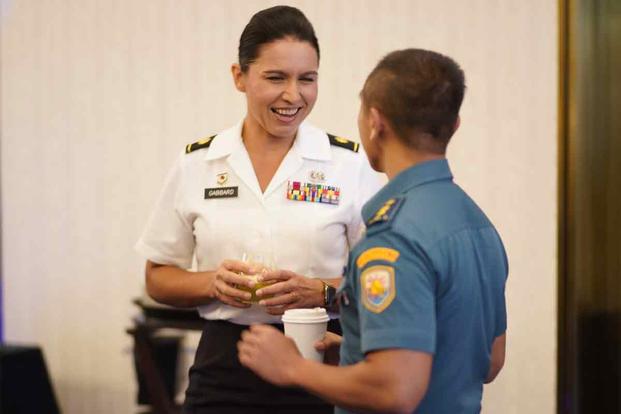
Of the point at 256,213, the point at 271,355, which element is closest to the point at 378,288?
the point at 271,355

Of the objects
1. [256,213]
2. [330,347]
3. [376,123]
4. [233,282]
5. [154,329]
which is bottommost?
[154,329]

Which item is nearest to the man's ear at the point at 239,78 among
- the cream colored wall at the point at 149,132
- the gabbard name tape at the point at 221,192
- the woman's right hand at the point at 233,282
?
the gabbard name tape at the point at 221,192

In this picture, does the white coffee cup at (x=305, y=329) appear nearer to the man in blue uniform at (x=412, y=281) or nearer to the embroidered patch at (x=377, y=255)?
the man in blue uniform at (x=412, y=281)

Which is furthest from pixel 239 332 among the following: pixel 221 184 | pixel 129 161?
pixel 129 161

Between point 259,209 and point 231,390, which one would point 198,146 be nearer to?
point 259,209

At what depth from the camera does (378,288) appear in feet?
3.86

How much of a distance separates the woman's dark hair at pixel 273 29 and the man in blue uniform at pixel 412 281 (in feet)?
1.68

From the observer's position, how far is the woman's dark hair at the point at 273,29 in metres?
1.76

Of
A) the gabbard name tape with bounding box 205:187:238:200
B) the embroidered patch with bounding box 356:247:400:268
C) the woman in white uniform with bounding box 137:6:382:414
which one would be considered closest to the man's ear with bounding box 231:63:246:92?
the woman in white uniform with bounding box 137:6:382:414

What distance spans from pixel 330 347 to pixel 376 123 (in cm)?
46

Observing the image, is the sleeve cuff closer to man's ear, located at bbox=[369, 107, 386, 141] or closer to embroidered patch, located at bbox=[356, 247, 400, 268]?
embroidered patch, located at bbox=[356, 247, 400, 268]

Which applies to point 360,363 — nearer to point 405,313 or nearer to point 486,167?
point 405,313

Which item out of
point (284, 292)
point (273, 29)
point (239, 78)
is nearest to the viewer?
point (284, 292)

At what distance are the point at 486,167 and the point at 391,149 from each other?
1.83 metres
